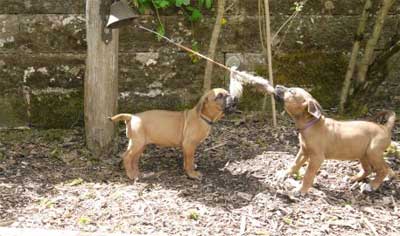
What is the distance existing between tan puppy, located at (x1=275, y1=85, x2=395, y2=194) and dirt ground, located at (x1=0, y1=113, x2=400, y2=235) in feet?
0.94

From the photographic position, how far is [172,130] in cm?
475

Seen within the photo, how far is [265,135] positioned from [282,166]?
76 centimetres

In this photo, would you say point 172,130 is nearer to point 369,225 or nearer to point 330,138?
point 330,138

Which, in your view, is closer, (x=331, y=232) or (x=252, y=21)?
(x=331, y=232)

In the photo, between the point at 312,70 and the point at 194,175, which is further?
the point at 312,70

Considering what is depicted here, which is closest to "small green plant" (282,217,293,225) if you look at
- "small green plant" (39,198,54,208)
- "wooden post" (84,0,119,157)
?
"small green plant" (39,198,54,208)

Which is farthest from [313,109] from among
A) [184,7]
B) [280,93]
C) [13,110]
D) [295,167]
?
[13,110]

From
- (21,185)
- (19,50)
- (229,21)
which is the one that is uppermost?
(229,21)

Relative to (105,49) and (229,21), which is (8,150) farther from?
(229,21)

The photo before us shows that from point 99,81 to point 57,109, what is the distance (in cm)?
116

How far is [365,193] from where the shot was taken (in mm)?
4520

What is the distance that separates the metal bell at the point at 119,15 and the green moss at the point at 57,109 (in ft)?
5.56

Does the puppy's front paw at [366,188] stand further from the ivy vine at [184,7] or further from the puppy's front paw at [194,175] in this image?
the ivy vine at [184,7]

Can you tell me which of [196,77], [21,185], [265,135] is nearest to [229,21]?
[196,77]
